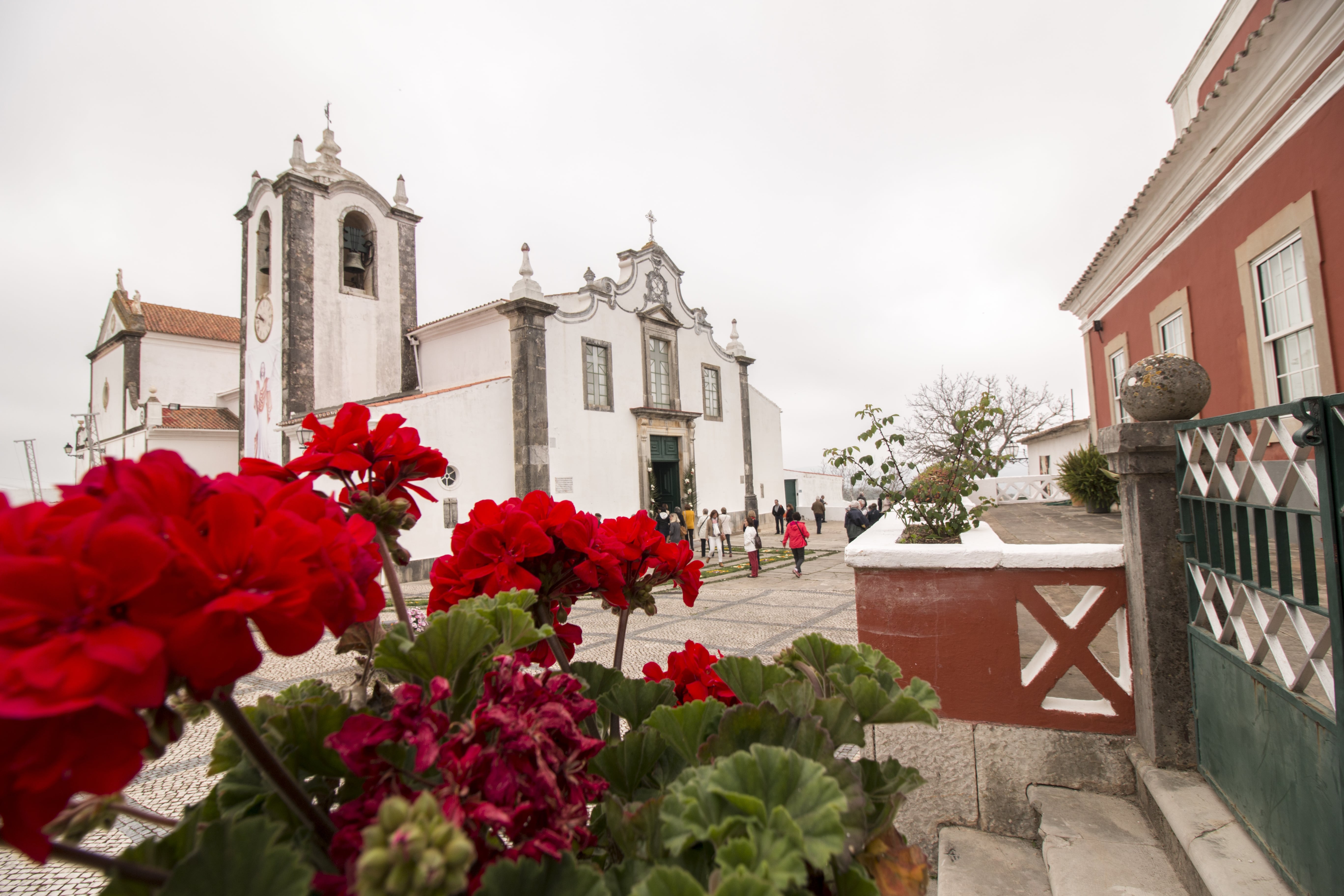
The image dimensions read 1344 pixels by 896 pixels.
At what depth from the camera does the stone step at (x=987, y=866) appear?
2422mm

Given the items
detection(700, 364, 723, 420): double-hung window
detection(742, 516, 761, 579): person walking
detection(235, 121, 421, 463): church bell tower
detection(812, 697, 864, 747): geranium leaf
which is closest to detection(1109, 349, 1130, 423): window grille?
detection(742, 516, 761, 579): person walking

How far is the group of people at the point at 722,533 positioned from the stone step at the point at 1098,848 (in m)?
8.54

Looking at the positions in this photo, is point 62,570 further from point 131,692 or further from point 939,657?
point 939,657

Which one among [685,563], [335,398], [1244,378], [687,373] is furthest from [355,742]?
[687,373]

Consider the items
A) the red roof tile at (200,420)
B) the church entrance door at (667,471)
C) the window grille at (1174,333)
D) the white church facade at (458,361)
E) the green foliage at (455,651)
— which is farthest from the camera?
the red roof tile at (200,420)

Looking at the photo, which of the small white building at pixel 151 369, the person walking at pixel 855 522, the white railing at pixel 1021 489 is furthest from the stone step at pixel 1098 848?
the small white building at pixel 151 369

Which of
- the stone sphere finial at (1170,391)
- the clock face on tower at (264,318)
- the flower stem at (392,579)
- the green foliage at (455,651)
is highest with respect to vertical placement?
the clock face on tower at (264,318)

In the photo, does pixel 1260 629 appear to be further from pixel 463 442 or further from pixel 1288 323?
pixel 463 442

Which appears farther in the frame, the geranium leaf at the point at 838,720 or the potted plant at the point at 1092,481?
the potted plant at the point at 1092,481

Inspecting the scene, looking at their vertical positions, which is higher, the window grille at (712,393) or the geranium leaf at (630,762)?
the window grille at (712,393)

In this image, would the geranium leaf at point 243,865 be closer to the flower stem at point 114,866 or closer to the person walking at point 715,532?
the flower stem at point 114,866

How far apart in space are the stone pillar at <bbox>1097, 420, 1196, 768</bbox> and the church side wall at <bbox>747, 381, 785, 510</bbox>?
59.6ft

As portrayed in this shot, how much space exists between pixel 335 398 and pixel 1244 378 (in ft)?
52.0

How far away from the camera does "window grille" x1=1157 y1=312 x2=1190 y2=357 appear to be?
8633 millimetres
